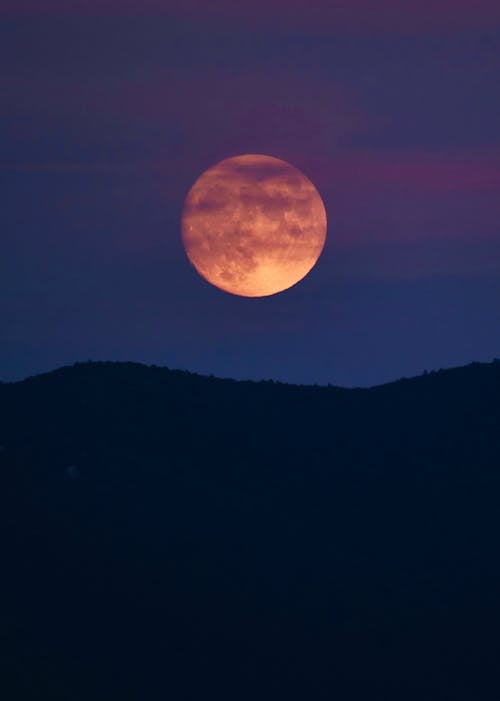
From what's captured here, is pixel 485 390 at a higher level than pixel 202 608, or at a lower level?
higher

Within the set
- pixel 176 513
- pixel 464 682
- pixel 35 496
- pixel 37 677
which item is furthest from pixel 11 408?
pixel 464 682

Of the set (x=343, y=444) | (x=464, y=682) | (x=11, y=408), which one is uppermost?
(x=11, y=408)

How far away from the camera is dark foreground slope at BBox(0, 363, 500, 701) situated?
41531 mm

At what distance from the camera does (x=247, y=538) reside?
4891 cm

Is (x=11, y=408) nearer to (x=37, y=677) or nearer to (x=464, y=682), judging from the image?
(x=37, y=677)

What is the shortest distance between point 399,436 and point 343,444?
2621mm

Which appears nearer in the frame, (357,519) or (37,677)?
(37,677)

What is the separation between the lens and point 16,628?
42344 millimetres

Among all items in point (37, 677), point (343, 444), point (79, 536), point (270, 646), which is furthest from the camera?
point (343, 444)

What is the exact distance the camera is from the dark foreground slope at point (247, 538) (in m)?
41.5

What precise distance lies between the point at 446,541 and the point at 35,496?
16829mm

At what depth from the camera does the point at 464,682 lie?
41031 millimetres

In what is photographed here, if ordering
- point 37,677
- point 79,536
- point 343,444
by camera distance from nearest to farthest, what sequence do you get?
point 37,677
point 79,536
point 343,444

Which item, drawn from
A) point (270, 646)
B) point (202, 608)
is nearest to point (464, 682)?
point (270, 646)
